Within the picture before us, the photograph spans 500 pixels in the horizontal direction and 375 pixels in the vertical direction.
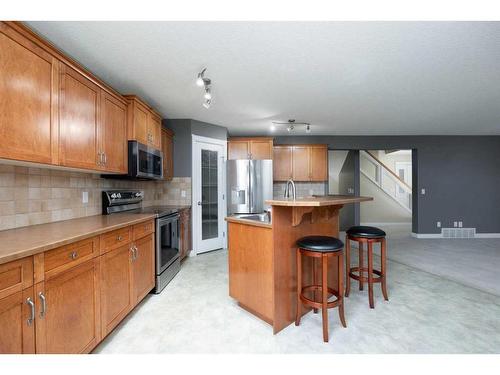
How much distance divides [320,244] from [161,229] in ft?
5.95

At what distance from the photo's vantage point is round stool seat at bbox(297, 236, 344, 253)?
5.77ft

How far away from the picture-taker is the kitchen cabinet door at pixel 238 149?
4621 mm

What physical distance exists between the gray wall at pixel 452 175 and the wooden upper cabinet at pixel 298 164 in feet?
1.76

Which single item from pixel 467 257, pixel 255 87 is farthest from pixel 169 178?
pixel 467 257

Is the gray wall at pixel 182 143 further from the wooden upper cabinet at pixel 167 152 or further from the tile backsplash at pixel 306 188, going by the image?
the tile backsplash at pixel 306 188

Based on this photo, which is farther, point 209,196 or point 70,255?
point 209,196

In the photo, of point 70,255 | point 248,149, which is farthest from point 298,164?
point 70,255

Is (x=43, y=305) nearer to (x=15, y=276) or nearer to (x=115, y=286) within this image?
(x=15, y=276)

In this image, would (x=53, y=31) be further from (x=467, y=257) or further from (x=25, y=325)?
(x=467, y=257)

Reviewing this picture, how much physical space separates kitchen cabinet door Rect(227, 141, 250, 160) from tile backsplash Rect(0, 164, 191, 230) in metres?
2.27

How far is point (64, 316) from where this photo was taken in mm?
1305

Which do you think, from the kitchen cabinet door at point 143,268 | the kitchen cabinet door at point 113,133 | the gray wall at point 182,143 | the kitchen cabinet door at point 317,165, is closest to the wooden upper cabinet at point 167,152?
the gray wall at point 182,143

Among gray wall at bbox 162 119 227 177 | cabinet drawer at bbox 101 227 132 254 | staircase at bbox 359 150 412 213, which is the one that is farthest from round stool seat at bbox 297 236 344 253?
staircase at bbox 359 150 412 213

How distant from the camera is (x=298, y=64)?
2160 millimetres
